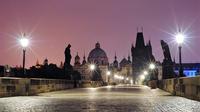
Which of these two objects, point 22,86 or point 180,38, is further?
point 180,38

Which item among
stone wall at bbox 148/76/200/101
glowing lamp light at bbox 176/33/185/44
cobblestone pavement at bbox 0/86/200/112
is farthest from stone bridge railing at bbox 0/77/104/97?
glowing lamp light at bbox 176/33/185/44

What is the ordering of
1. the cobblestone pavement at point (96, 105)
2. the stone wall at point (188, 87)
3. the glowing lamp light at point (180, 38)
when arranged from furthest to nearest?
the glowing lamp light at point (180, 38) → the stone wall at point (188, 87) → the cobblestone pavement at point (96, 105)

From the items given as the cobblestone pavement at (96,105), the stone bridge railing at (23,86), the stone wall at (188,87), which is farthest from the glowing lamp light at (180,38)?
the stone bridge railing at (23,86)

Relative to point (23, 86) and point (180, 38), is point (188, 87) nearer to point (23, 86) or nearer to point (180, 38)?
point (180, 38)

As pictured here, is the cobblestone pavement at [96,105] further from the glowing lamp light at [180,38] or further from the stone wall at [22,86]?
the glowing lamp light at [180,38]

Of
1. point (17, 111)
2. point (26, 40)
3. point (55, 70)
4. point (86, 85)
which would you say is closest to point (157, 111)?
point (17, 111)

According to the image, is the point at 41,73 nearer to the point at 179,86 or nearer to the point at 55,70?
the point at 55,70

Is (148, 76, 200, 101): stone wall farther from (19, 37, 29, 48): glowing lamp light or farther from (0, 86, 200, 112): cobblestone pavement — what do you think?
(19, 37, 29, 48): glowing lamp light

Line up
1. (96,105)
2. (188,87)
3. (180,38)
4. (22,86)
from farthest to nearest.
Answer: (180,38), (22,86), (188,87), (96,105)

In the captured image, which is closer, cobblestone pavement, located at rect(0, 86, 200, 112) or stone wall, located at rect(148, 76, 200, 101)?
cobblestone pavement, located at rect(0, 86, 200, 112)

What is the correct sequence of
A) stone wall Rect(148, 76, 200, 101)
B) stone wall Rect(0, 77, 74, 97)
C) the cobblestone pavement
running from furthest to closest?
stone wall Rect(0, 77, 74, 97)
stone wall Rect(148, 76, 200, 101)
the cobblestone pavement

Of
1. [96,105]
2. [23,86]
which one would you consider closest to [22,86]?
[23,86]

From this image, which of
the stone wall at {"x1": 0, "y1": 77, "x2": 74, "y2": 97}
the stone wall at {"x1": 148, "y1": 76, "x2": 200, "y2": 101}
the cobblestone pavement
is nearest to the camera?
the cobblestone pavement

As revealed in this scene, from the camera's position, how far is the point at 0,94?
23438 millimetres
